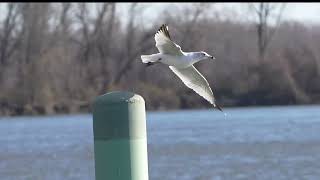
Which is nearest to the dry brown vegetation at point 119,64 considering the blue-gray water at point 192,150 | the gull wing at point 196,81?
the blue-gray water at point 192,150

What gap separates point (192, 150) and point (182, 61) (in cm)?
1938

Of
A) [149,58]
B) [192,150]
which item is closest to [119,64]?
[192,150]

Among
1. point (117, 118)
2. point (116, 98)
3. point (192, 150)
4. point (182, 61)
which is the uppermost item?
point (182, 61)

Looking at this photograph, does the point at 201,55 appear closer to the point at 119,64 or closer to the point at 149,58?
the point at 149,58

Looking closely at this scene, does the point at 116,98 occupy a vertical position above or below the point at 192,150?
above

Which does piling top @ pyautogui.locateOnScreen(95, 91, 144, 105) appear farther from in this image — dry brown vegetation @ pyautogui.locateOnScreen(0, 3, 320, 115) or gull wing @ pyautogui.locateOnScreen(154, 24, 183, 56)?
dry brown vegetation @ pyautogui.locateOnScreen(0, 3, 320, 115)

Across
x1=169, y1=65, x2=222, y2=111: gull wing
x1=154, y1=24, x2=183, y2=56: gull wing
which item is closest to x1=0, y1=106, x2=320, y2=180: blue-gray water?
x1=169, y1=65, x2=222, y2=111: gull wing

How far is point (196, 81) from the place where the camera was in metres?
8.18

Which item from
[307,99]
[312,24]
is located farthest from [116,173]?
[312,24]

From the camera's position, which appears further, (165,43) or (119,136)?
(165,43)

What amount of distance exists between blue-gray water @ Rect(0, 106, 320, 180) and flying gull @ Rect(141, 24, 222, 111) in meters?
10.9

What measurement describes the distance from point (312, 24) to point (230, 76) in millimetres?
41278

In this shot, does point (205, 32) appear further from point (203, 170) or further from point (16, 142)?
point (203, 170)

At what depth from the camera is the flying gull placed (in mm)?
8070
